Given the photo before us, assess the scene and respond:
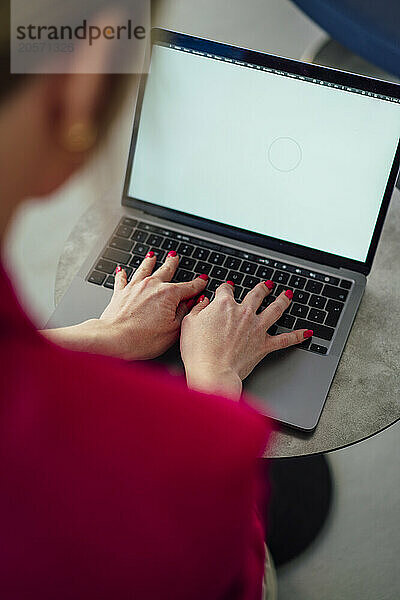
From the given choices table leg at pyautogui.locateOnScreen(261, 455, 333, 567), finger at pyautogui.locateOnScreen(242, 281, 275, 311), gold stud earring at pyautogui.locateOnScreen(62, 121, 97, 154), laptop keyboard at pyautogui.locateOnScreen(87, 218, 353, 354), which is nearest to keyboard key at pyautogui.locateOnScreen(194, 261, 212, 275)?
laptop keyboard at pyautogui.locateOnScreen(87, 218, 353, 354)

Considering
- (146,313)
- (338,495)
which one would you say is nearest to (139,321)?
(146,313)

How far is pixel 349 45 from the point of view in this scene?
6.00 ft

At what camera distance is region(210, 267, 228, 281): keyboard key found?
46.0 inches

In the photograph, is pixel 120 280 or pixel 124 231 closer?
pixel 120 280

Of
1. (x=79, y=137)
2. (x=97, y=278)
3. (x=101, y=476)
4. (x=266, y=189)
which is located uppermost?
(x=79, y=137)

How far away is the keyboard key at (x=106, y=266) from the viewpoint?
3.87 ft

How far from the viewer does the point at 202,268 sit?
1176 millimetres

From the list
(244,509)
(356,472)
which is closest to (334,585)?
(356,472)

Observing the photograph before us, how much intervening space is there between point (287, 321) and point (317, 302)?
6 centimetres

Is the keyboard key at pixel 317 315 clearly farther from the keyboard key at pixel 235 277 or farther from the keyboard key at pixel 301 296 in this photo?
the keyboard key at pixel 235 277

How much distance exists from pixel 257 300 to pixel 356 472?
67 cm

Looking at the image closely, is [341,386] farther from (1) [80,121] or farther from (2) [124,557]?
(1) [80,121]

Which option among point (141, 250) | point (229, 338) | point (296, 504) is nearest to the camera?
point (229, 338)

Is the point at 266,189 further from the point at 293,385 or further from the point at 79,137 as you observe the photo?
the point at 79,137
